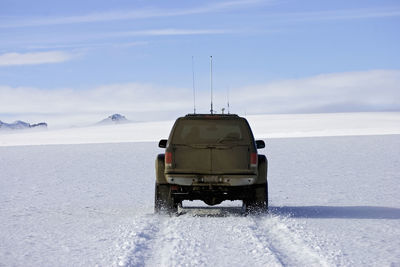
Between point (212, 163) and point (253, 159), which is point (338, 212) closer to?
point (253, 159)

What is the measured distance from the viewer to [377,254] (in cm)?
722

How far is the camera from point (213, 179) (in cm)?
1021

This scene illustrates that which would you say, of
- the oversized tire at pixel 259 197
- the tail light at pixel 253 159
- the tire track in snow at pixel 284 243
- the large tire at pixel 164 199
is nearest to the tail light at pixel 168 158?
the large tire at pixel 164 199

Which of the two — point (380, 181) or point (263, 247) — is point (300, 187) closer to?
point (380, 181)

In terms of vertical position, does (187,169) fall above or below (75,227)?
above

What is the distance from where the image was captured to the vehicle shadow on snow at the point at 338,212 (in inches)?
416

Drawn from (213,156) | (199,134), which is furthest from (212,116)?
(213,156)

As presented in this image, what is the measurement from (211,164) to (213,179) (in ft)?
0.78

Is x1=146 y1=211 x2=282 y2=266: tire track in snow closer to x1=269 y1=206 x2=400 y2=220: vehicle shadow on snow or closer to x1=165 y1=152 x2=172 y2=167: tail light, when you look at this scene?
x1=165 y1=152 x2=172 y2=167: tail light

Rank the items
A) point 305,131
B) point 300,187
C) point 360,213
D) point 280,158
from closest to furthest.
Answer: point 360,213 → point 300,187 → point 280,158 → point 305,131

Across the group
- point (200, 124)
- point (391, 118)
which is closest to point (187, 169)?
point (200, 124)

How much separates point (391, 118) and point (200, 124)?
54.1m

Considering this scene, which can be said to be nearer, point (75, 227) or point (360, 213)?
point (75, 227)

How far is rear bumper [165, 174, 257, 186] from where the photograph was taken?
10203 mm
